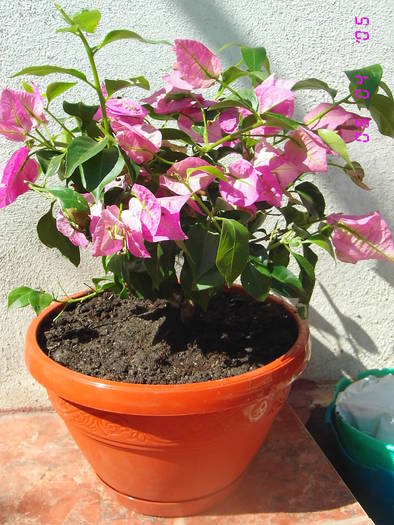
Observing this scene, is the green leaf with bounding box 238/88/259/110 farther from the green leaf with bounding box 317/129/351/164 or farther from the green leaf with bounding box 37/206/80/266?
the green leaf with bounding box 37/206/80/266

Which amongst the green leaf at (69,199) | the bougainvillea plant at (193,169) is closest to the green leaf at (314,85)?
the bougainvillea plant at (193,169)

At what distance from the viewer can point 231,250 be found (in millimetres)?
646

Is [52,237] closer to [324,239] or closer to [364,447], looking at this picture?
[324,239]

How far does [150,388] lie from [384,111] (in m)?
0.47

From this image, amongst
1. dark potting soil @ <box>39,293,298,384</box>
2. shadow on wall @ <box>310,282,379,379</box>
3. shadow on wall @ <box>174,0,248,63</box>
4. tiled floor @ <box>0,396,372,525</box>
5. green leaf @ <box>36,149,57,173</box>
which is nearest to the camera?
green leaf @ <box>36,149,57,173</box>

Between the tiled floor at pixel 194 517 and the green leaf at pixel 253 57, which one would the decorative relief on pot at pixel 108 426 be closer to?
the tiled floor at pixel 194 517

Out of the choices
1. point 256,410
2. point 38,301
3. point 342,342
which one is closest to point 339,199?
point 342,342

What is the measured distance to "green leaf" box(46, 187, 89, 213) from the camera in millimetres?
667

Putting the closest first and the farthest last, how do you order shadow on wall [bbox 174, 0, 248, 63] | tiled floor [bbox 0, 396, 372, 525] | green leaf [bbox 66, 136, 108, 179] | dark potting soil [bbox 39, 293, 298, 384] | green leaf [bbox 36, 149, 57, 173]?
green leaf [bbox 66, 136, 108, 179]
green leaf [bbox 36, 149, 57, 173]
dark potting soil [bbox 39, 293, 298, 384]
tiled floor [bbox 0, 396, 372, 525]
shadow on wall [bbox 174, 0, 248, 63]

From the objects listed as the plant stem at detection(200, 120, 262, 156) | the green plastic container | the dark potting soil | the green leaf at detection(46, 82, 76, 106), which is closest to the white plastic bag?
the green plastic container

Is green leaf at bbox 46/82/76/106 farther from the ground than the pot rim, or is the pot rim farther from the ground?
green leaf at bbox 46/82/76/106

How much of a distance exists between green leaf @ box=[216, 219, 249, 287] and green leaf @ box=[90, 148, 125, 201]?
0.14 metres

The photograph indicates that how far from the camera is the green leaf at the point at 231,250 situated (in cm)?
64

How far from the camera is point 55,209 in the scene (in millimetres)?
1103
